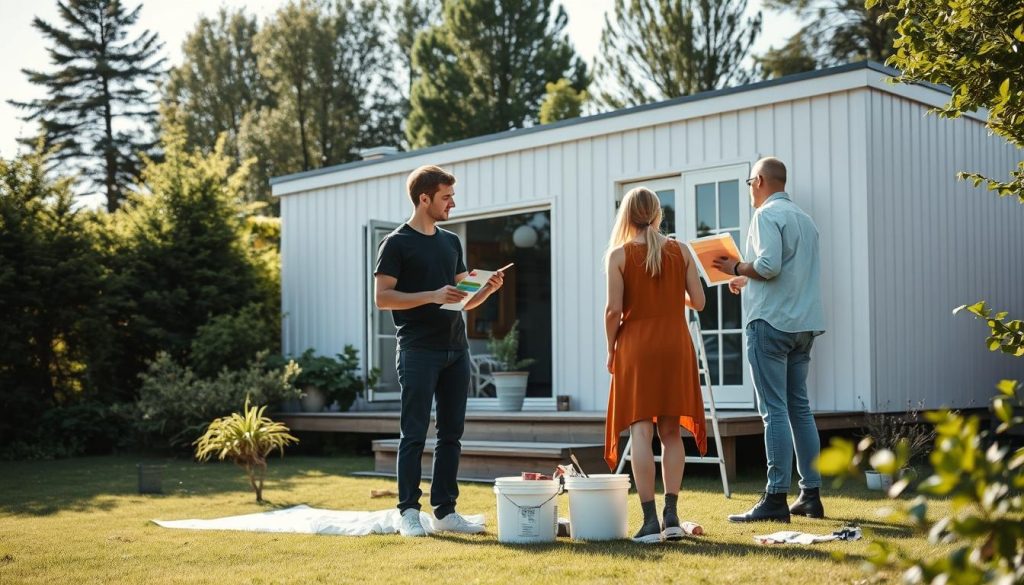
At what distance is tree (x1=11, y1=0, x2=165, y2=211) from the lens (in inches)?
907

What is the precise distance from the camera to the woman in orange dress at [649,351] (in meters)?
3.76

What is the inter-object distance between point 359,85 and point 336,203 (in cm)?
1455

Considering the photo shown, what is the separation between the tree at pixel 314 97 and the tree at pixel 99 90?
2.45 meters

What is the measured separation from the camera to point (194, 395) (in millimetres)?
8531

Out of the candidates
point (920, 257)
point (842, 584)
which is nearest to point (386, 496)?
point (842, 584)

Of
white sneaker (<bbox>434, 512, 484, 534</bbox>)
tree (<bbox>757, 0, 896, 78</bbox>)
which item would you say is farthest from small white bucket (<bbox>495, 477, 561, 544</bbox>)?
tree (<bbox>757, 0, 896, 78</bbox>)

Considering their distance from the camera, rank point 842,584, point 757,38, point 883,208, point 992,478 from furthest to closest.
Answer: point 757,38
point 883,208
point 842,584
point 992,478

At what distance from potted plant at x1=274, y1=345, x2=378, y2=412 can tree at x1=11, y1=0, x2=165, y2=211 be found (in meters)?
15.6

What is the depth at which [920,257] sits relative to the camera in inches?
275

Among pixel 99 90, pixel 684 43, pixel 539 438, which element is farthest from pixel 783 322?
pixel 99 90

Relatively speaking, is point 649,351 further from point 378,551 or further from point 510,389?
point 510,389

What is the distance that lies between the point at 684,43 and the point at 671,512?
14659mm

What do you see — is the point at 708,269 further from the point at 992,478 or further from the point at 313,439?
the point at 313,439

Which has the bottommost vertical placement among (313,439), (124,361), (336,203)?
(313,439)
